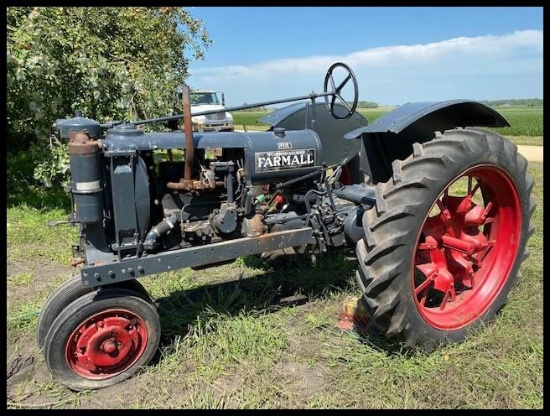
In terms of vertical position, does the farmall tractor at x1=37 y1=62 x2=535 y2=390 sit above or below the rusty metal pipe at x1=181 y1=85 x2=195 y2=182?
below

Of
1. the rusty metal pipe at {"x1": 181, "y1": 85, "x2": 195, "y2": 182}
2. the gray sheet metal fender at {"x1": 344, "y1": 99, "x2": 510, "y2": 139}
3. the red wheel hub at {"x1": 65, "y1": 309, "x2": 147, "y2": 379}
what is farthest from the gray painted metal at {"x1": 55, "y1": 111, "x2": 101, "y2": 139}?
the gray sheet metal fender at {"x1": 344, "y1": 99, "x2": 510, "y2": 139}

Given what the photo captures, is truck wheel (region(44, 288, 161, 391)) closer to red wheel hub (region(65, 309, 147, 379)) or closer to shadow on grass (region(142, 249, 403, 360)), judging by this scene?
red wheel hub (region(65, 309, 147, 379))

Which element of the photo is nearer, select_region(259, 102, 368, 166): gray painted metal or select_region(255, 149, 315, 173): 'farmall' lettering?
select_region(255, 149, 315, 173): 'farmall' lettering

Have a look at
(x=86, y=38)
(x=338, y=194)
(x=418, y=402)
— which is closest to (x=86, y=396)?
(x=418, y=402)

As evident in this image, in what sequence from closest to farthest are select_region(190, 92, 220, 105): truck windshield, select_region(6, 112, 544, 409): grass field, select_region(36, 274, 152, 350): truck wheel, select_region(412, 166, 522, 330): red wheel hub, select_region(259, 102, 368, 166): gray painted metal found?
select_region(6, 112, 544, 409): grass field < select_region(36, 274, 152, 350): truck wheel < select_region(412, 166, 522, 330): red wheel hub < select_region(259, 102, 368, 166): gray painted metal < select_region(190, 92, 220, 105): truck windshield

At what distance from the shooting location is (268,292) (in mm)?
3662

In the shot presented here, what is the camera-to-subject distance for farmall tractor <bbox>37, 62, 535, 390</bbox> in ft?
Result: 8.24

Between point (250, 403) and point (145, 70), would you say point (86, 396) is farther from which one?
point (145, 70)

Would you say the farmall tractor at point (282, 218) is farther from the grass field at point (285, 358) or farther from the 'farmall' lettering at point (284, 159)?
the grass field at point (285, 358)

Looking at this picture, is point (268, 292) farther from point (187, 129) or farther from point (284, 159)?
point (187, 129)

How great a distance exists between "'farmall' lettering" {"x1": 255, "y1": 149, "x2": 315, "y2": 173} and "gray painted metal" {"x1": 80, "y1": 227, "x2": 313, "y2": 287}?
17.3 inches

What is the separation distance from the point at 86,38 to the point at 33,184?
288cm

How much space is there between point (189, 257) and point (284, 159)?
37.4 inches

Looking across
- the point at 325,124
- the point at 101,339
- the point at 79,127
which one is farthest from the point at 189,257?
the point at 325,124
